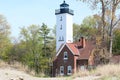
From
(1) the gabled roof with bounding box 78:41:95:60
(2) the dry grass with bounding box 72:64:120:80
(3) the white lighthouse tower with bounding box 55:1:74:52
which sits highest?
(3) the white lighthouse tower with bounding box 55:1:74:52

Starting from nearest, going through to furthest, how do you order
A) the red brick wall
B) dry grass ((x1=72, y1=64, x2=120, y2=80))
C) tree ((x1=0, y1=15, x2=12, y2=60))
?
1. dry grass ((x1=72, y1=64, x2=120, y2=80))
2. the red brick wall
3. tree ((x1=0, y1=15, x2=12, y2=60))

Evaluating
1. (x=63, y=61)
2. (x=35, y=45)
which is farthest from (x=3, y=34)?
(x=63, y=61)

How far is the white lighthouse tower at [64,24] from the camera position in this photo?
68.2 metres

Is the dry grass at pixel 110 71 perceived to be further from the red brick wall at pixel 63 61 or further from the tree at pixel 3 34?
the tree at pixel 3 34

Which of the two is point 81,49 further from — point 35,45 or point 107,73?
point 107,73

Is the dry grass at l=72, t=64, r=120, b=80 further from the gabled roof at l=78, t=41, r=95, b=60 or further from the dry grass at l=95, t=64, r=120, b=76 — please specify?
the gabled roof at l=78, t=41, r=95, b=60

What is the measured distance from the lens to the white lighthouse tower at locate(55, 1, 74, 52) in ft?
224

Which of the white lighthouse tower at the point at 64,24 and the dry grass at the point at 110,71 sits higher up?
the white lighthouse tower at the point at 64,24

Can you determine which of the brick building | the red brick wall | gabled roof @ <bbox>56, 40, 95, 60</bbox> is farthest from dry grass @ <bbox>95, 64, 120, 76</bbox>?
the red brick wall

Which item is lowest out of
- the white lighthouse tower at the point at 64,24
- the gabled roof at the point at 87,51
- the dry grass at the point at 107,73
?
the dry grass at the point at 107,73

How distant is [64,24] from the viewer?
68.3 m

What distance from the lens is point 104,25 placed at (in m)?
30.4

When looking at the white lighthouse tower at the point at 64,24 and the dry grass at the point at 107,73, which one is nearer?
the dry grass at the point at 107,73

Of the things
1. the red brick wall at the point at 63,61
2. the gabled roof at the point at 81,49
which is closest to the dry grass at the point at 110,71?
the gabled roof at the point at 81,49
